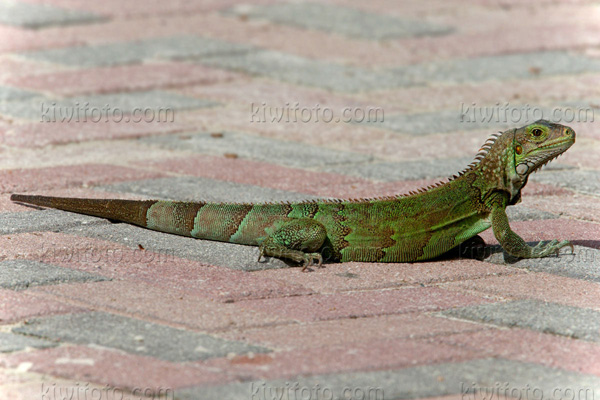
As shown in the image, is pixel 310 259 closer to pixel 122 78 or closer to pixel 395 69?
pixel 122 78

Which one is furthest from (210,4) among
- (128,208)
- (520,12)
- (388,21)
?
(128,208)

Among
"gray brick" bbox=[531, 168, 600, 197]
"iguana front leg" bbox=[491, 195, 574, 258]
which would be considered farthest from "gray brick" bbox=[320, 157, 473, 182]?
"iguana front leg" bbox=[491, 195, 574, 258]

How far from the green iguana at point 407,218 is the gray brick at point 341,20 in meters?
4.14

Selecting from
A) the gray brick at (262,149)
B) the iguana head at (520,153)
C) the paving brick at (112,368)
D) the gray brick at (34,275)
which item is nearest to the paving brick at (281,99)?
the gray brick at (262,149)

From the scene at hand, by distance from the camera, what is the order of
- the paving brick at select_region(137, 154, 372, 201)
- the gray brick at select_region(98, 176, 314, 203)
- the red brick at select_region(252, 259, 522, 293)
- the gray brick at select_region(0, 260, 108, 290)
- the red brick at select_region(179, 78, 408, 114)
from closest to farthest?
the gray brick at select_region(0, 260, 108, 290), the red brick at select_region(252, 259, 522, 293), the gray brick at select_region(98, 176, 314, 203), the paving brick at select_region(137, 154, 372, 201), the red brick at select_region(179, 78, 408, 114)

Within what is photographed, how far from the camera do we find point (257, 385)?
2.89 m

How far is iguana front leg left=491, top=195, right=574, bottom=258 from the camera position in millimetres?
4047

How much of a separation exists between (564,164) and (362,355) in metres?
2.86

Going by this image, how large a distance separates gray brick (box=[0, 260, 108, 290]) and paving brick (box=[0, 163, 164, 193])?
3.58 ft

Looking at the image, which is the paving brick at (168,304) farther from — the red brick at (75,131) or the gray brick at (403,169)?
the red brick at (75,131)

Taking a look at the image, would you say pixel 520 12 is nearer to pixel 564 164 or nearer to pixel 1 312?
pixel 564 164

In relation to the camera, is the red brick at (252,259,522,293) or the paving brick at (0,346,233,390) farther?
the red brick at (252,259,522,293)

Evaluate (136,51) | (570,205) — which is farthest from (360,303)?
(136,51)

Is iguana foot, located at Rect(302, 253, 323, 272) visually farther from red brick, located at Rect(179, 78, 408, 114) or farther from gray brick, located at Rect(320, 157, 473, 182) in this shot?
red brick, located at Rect(179, 78, 408, 114)
